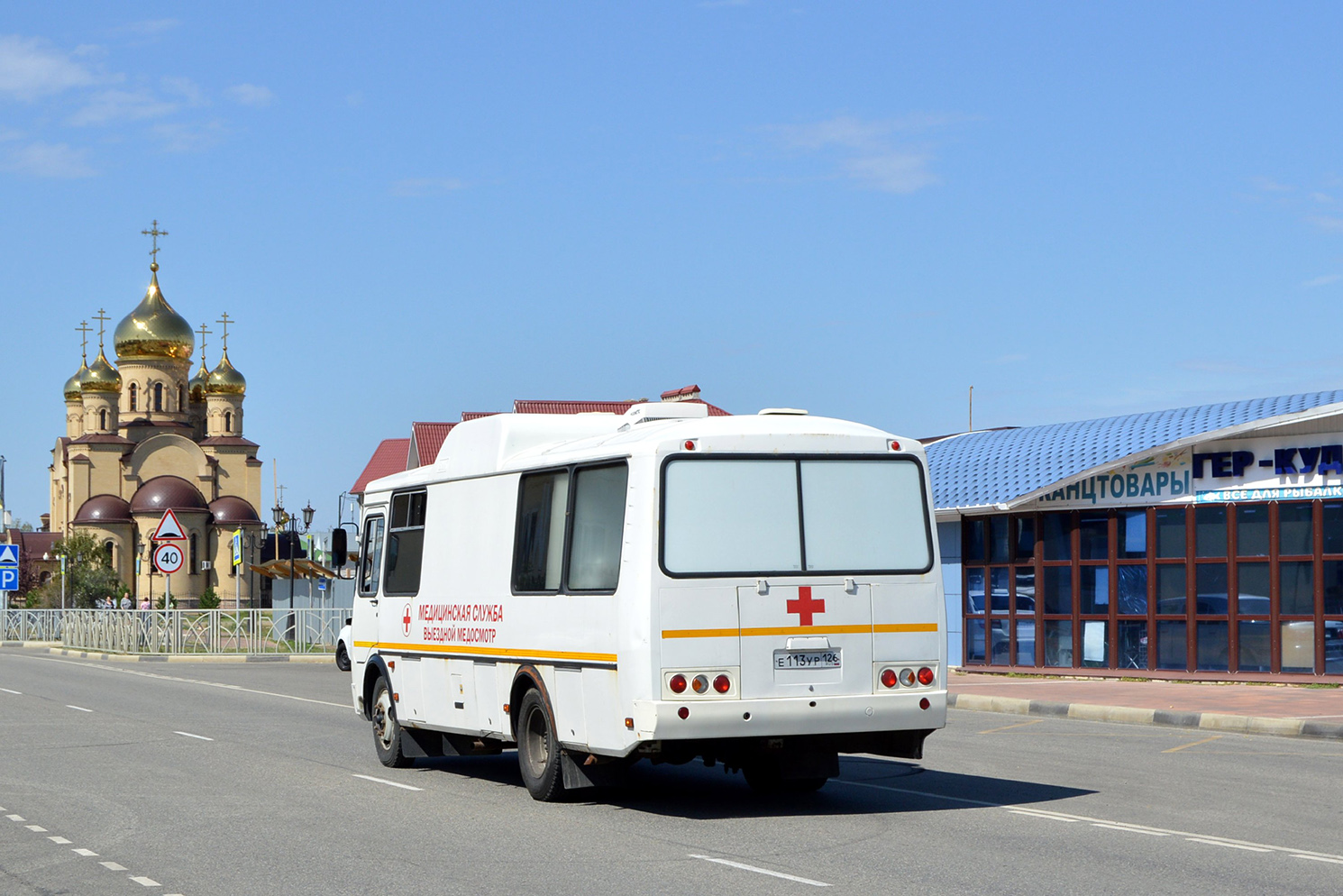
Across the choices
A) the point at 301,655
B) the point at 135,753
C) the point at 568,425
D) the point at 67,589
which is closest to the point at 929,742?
the point at 568,425

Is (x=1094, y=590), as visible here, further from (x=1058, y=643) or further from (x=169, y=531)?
(x=169, y=531)

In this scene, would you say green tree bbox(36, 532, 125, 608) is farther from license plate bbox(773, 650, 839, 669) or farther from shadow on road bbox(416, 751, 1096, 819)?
license plate bbox(773, 650, 839, 669)

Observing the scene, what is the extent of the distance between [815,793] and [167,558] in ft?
82.4

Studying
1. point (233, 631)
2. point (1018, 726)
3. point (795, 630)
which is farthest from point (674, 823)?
point (233, 631)

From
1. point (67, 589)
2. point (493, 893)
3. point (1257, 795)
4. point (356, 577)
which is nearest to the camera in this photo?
point (493, 893)

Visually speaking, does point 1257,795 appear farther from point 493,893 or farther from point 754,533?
point 493,893

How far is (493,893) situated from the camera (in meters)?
7.95

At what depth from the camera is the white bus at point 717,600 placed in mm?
10391

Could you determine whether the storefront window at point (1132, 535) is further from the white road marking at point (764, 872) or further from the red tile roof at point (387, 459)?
the red tile roof at point (387, 459)

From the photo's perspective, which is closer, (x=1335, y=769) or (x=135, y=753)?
(x=1335, y=769)

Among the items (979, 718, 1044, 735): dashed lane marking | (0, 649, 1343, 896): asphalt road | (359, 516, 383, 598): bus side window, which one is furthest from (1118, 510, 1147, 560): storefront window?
(359, 516, 383, 598): bus side window

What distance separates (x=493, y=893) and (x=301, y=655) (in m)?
32.1

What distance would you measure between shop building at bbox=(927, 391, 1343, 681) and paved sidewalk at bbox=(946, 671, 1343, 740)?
797 millimetres

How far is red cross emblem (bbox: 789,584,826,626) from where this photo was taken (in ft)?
34.9
